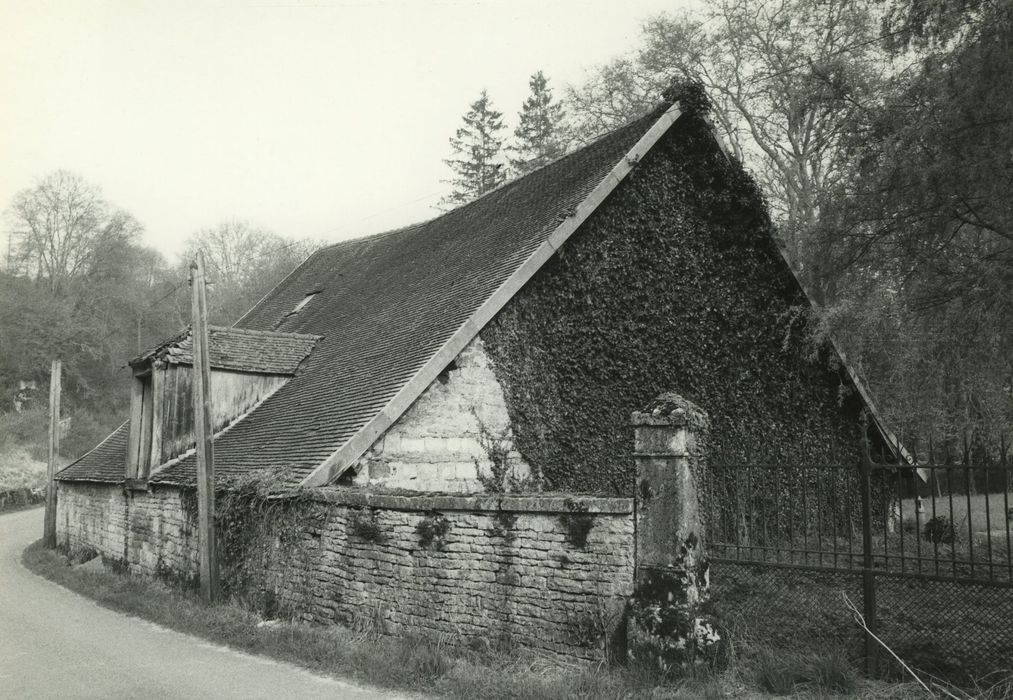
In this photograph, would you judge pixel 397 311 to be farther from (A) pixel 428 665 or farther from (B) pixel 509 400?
(A) pixel 428 665

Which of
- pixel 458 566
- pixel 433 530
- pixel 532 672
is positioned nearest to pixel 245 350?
pixel 433 530

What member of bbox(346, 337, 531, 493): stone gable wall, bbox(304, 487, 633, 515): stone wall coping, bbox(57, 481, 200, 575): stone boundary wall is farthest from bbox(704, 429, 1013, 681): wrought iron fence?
bbox(57, 481, 200, 575): stone boundary wall

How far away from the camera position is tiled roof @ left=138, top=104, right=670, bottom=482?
39.3 feet

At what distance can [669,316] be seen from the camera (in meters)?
13.7

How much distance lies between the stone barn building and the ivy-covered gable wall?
35 mm

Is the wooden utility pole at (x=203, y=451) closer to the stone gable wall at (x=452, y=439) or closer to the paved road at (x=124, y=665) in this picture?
the paved road at (x=124, y=665)

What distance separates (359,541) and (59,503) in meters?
15.7

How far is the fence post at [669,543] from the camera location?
6969 millimetres

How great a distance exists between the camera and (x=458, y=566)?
26.8 feet

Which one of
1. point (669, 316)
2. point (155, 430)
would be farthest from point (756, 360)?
point (155, 430)

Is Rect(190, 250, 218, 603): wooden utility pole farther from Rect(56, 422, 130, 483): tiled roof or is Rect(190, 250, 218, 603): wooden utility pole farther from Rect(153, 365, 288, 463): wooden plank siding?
Rect(56, 422, 130, 483): tiled roof

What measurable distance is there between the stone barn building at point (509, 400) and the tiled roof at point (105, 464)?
0.81 ft

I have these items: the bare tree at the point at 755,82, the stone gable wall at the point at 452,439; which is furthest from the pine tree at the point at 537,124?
the stone gable wall at the point at 452,439

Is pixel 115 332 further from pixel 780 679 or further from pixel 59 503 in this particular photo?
pixel 780 679
